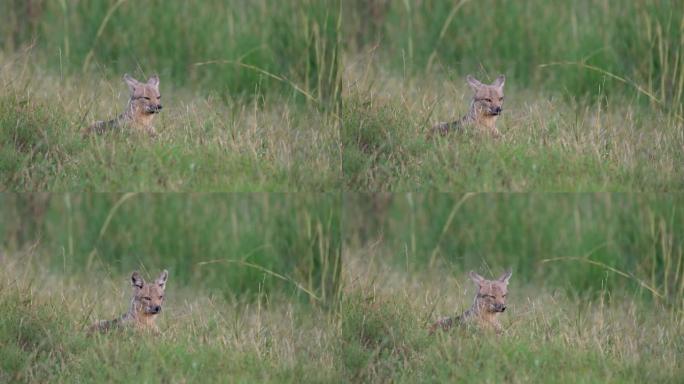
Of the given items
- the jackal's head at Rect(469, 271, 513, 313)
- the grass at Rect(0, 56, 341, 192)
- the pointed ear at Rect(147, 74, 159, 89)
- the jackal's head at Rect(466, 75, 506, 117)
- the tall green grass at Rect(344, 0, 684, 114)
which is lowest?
the jackal's head at Rect(469, 271, 513, 313)

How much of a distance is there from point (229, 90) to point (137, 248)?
44.3 inches

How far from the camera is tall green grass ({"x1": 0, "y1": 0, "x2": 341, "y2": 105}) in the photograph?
23.4 feet

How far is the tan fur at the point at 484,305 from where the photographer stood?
7.25 meters

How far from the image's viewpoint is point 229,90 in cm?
723

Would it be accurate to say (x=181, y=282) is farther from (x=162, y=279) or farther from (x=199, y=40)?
(x=199, y=40)

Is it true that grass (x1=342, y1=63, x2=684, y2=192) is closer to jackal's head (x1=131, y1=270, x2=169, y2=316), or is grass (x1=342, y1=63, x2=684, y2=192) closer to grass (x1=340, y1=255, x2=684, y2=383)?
grass (x1=340, y1=255, x2=684, y2=383)

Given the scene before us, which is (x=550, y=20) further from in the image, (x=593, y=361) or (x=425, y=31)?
(x=593, y=361)

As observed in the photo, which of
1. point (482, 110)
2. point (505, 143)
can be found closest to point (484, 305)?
point (505, 143)

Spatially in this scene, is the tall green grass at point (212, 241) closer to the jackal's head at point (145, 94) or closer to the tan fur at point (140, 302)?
the tan fur at point (140, 302)

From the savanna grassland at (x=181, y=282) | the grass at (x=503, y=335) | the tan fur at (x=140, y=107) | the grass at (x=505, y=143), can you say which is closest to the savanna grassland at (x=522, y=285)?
the grass at (x=503, y=335)

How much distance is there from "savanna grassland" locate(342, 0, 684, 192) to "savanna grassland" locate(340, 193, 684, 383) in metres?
0.16

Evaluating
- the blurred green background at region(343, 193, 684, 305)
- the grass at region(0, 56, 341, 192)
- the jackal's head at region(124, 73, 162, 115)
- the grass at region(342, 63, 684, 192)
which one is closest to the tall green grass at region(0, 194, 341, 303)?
the grass at region(0, 56, 341, 192)

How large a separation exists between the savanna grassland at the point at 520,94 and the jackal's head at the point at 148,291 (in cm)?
133

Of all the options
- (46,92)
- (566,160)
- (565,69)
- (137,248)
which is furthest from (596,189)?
(46,92)
